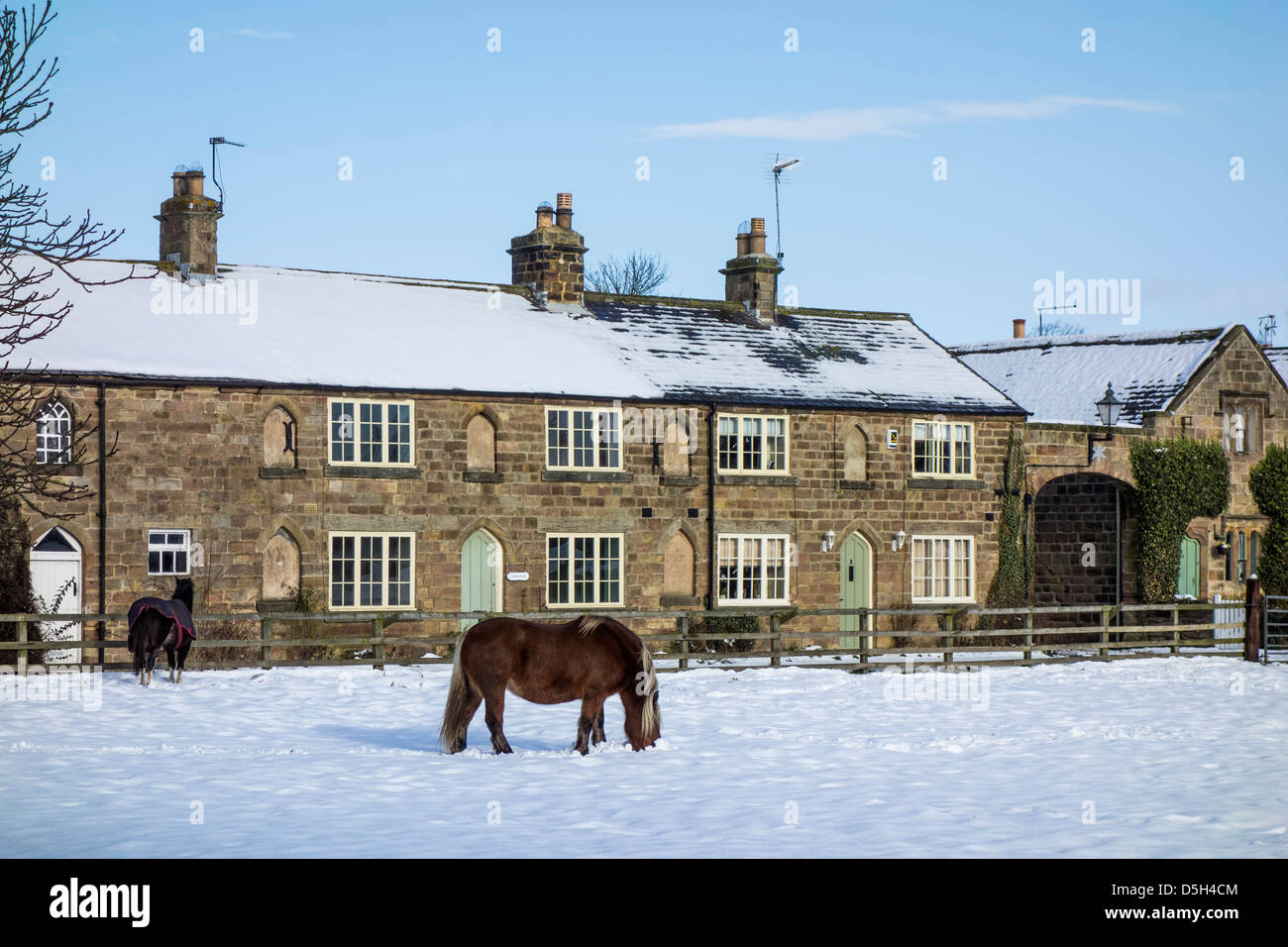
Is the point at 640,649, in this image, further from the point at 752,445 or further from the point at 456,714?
the point at 752,445

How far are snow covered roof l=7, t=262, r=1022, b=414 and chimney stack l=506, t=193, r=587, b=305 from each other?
543 mm

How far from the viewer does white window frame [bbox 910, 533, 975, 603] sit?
33281 millimetres

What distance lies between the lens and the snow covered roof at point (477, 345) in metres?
27.8

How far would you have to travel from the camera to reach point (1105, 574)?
1459 inches

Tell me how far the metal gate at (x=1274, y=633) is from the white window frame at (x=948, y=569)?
19.4ft

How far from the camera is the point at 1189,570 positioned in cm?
3709

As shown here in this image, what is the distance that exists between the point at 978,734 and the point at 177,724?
889cm

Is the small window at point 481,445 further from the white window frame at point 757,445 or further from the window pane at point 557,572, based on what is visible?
the white window frame at point 757,445

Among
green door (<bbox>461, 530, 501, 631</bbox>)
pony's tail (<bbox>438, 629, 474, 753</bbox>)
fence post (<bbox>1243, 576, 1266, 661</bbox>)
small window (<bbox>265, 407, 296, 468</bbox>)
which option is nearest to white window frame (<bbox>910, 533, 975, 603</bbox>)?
fence post (<bbox>1243, 576, 1266, 661</bbox>)

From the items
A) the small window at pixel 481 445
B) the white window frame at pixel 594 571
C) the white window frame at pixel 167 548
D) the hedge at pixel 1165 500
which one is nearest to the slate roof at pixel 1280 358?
the hedge at pixel 1165 500

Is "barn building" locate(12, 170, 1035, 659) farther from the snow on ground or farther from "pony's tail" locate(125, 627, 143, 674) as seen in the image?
the snow on ground

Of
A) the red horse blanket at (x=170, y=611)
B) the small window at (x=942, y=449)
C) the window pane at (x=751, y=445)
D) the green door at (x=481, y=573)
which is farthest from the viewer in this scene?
the small window at (x=942, y=449)

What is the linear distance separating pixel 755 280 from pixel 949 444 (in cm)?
588

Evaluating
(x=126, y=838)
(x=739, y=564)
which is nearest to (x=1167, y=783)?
(x=126, y=838)
